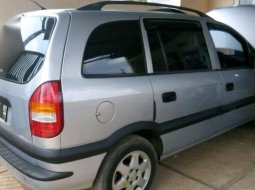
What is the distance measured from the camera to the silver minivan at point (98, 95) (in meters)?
2.32

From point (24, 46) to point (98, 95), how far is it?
28.8 inches

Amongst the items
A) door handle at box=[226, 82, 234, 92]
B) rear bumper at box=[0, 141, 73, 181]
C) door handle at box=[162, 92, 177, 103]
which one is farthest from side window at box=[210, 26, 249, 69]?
rear bumper at box=[0, 141, 73, 181]

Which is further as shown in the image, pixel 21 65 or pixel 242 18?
pixel 242 18

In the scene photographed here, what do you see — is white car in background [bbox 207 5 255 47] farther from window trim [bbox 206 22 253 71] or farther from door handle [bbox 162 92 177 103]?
door handle [bbox 162 92 177 103]

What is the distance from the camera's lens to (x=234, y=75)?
12.7ft

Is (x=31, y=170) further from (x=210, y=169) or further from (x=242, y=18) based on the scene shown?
(x=242, y=18)

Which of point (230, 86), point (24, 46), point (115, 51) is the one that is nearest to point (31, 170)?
point (24, 46)

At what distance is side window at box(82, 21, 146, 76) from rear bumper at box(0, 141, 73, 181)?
0.76 meters

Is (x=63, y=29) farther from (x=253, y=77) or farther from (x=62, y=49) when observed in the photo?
(x=253, y=77)

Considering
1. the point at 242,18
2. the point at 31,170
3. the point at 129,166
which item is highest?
the point at 242,18

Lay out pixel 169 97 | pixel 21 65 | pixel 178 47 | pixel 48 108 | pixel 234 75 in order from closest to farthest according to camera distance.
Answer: pixel 48 108 < pixel 21 65 < pixel 169 97 < pixel 178 47 < pixel 234 75

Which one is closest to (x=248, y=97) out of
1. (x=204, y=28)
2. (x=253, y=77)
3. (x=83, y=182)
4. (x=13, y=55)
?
(x=253, y=77)

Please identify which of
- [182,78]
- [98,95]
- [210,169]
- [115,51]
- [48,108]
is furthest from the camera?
[210,169]

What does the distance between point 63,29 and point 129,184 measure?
1.42 meters
